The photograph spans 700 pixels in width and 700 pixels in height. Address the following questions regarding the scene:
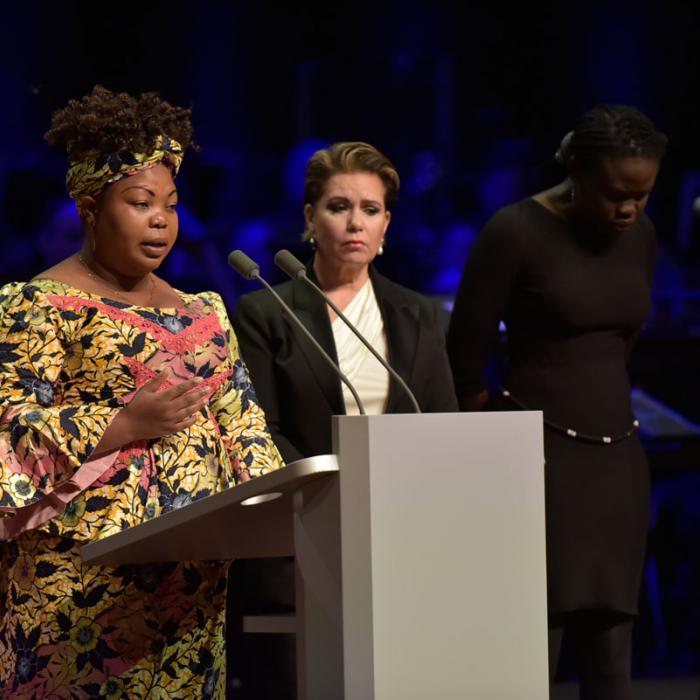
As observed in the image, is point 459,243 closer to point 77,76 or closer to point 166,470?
point 77,76

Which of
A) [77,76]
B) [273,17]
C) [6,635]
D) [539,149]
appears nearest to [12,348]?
[6,635]

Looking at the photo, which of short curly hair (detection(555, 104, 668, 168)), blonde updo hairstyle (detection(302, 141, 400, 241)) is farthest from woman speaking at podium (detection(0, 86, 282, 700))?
short curly hair (detection(555, 104, 668, 168))

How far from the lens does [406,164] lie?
17.7 ft

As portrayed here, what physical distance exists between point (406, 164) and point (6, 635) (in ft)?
10.8

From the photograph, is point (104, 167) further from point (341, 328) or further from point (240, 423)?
point (341, 328)

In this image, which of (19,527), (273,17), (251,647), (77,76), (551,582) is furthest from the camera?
(273,17)

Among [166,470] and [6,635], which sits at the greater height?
[166,470]

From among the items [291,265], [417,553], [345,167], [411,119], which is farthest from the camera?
[411,119]

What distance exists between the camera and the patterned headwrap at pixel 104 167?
2559mm

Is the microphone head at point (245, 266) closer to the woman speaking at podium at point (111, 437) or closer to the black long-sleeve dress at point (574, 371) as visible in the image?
the woman speaking at podium at point (111, 437)

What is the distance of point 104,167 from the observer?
2.56 m

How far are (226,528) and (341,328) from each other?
3.82 feet

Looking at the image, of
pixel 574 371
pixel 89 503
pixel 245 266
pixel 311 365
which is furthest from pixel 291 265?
pixel 574 371

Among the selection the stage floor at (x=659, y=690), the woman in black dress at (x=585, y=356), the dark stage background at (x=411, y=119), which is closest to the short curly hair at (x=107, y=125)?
the woman in black dress at (x=585, y=356)
